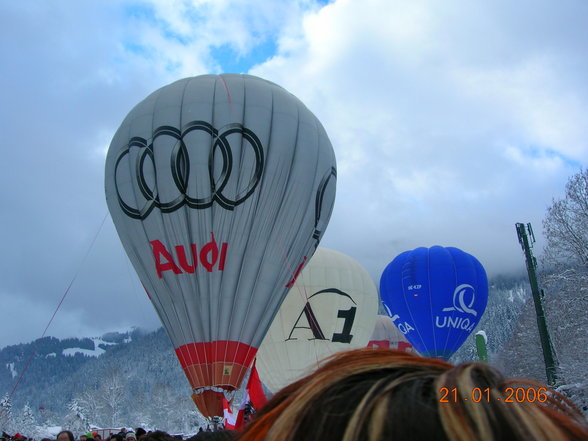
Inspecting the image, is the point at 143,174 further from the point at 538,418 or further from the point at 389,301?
the point at 389,301

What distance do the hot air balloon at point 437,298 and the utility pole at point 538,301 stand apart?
227 inches

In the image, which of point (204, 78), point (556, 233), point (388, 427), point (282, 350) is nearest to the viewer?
point (388, 427)


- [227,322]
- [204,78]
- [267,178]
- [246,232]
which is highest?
[204,78]

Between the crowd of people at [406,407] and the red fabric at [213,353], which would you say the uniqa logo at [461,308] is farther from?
the crowd of people at [406,407]

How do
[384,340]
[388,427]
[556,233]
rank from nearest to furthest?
1. [388,427]
2. [556,233]
3. [384,340]

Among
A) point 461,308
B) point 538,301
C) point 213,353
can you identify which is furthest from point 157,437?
point 461,308

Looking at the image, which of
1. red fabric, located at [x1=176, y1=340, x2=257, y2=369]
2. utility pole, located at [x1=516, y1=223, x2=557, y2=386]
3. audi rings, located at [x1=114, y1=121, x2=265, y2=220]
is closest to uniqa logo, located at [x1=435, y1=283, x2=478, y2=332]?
utility pole, located at [x1=516, y1=223, x2=557, y2=386]

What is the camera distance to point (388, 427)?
0.87 m

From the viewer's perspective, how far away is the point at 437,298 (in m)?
23.7

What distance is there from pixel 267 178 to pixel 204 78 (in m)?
3.32

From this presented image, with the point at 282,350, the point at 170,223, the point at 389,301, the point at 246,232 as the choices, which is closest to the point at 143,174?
the point at 170,223
